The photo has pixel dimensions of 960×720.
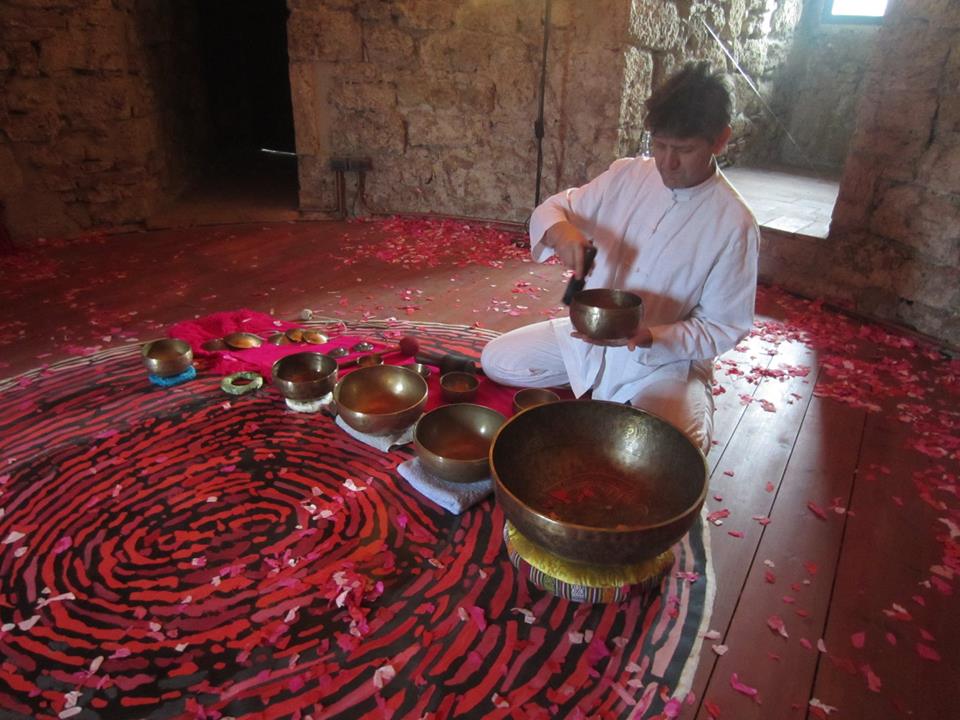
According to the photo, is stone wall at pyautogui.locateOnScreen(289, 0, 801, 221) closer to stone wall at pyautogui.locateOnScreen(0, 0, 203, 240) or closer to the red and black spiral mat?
stone wall at pyautogui.locateOnScreen(0, 0, 203, 240)

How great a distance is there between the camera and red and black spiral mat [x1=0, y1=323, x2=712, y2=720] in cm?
139

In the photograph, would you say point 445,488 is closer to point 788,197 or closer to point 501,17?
point 501,17

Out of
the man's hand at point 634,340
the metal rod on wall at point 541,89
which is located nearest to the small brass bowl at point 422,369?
the man's hand at point 634,340

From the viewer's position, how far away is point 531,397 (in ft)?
7.86

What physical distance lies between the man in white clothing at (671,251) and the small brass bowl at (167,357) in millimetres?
1487

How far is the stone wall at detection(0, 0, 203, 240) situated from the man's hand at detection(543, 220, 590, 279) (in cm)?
379

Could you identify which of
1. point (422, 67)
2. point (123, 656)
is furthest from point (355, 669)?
point (422, 67)

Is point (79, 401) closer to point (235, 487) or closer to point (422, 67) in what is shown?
point (235, 487)

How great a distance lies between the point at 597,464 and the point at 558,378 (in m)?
0.73

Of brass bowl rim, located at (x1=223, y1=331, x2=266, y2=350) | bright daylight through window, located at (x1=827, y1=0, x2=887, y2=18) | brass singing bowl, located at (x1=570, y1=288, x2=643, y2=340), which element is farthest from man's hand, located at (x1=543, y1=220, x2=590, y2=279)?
bright daylight through window, located at (x1=827, y1=0, x2=887, y2=18)

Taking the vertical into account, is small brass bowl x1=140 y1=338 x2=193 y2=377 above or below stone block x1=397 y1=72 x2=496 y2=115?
below

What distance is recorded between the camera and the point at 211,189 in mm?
5637

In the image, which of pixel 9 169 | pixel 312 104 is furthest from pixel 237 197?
pixel 9 169

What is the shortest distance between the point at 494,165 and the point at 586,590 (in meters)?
3.81
